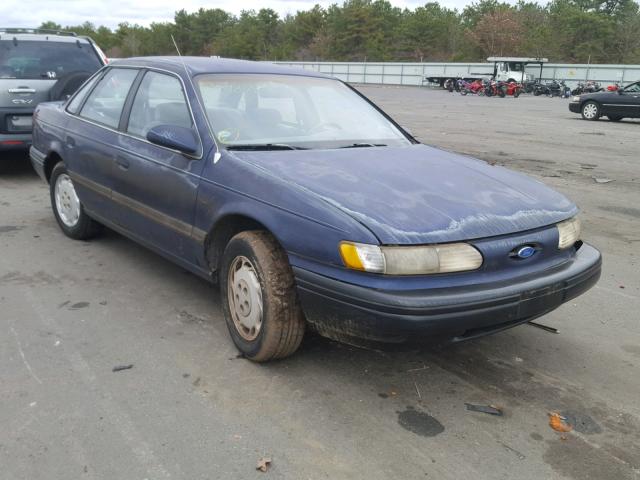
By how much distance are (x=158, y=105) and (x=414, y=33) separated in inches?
3324

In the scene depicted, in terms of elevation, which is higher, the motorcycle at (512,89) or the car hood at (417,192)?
the motorcycle at (512,89)

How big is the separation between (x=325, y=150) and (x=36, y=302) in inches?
86.9

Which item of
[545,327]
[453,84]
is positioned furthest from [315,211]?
[453,84]

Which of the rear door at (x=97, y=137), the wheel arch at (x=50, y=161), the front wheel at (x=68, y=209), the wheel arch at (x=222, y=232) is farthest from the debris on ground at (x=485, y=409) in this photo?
the wheel arch at (x=50, y=161)

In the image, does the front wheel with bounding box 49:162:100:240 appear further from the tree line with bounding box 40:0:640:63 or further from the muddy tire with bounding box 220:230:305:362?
the tree line with bounding box 40:0:640:63

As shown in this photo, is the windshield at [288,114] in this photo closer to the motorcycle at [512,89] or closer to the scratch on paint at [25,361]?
the scratch on paint at [25,361]

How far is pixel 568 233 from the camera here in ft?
10.8

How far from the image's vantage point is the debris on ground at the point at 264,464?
98.5 inches

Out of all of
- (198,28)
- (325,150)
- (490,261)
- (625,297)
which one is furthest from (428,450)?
(198,28)

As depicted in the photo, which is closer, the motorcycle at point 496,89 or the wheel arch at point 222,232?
the wheel arch at point 222,232

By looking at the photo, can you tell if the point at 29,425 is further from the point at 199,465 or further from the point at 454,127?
the point at 454,127

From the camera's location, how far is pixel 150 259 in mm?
5098

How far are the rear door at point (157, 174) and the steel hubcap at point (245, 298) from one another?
0.44 meters

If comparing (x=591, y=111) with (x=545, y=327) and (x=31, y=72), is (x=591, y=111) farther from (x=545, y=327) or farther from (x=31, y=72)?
(x=545, y=327)
